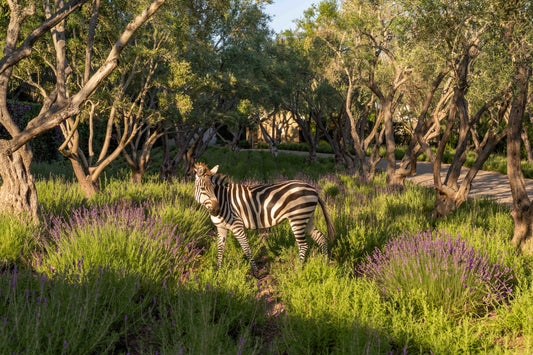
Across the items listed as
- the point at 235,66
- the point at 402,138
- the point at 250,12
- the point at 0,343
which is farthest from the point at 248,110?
the point at 402,138

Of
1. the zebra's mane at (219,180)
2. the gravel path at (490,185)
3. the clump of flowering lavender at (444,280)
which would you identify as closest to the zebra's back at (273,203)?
the zebra's mane at (219,180)

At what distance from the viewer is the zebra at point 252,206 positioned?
5.69 metres

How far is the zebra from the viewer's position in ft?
18.7

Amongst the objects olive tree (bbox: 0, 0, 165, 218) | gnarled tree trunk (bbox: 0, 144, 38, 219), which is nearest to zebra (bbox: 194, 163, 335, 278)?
olive tree (bbox: 0, 0, 165, 218)

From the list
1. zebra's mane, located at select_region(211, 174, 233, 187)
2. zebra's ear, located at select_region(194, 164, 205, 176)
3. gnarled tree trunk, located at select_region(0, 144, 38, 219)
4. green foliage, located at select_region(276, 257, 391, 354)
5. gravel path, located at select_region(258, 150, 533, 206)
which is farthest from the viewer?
gravel path, located at select_region(258, 150, 533, 206)

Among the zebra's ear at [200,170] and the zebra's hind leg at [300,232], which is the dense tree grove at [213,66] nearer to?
the zebra's ear at [200,170]

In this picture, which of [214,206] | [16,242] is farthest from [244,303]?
[16,242]

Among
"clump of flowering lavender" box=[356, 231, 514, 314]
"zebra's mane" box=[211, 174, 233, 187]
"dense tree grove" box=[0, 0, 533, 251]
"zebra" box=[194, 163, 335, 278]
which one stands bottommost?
"clump of flowering lavender" box=[356, 231, 514, 314]

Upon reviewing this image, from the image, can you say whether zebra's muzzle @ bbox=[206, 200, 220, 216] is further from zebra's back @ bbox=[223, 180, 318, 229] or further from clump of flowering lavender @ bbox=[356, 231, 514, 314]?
clump of flowering lavender @ bbox=[356, 231, 514, 314]

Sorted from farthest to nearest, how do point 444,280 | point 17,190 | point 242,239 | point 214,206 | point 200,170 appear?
point 17,190
point 242,239
point 200,170
point 214,206
point 444,280

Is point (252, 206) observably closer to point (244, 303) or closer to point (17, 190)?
point (244, 303)

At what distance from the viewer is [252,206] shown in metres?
6.00

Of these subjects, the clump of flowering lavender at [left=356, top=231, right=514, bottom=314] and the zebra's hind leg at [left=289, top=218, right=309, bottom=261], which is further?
the zebra's hind leg at [left=289, top=218, right=309, bottom=261]

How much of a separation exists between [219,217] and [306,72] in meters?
17.1
